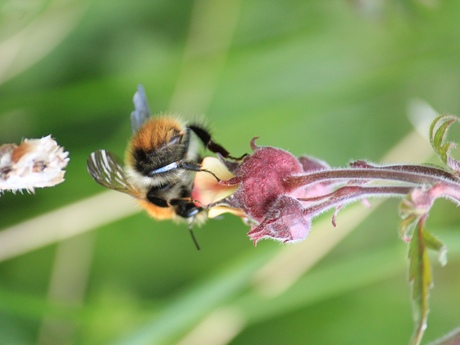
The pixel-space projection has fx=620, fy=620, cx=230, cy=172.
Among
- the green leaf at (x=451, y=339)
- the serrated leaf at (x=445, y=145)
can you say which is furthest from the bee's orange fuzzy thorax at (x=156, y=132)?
the green leaf at (x=451, y=339)

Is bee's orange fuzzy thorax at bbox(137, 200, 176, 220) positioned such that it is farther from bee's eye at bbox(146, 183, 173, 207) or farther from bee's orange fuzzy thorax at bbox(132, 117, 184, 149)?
bee's orange fuzzy thorax at bbox(132, 117, 184, 149)


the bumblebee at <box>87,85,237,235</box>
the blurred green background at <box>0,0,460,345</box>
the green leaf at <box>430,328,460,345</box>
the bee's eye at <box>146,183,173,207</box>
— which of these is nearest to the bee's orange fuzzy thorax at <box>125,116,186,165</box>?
the bumblebee at <box>87,85,237,235</box>

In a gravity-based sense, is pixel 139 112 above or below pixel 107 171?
above

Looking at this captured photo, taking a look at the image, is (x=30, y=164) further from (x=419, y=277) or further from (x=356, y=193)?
(x=419, y=277)

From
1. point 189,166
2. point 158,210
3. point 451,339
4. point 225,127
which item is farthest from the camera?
point 225,127

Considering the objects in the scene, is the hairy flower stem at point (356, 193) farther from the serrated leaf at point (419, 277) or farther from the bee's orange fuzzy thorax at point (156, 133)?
the bee's orange fuzzy thorax at point (156, 133)

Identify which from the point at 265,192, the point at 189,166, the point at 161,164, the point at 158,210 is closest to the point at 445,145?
the point at 265,192

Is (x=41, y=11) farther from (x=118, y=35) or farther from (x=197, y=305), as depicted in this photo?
(x=197, y=305)
